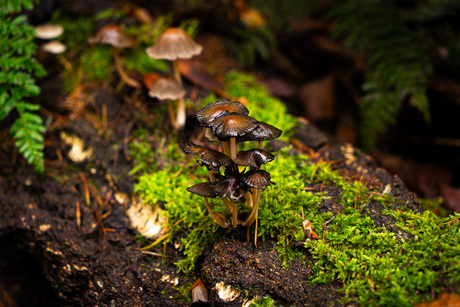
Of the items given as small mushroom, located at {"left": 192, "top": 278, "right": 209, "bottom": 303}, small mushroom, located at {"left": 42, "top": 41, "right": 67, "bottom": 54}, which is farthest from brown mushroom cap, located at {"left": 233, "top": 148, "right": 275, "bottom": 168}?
small mushroom, located at {"left": 42, "top": 41, "right": 67, "bottom": 54}

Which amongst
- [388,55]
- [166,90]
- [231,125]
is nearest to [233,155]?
[231,125]

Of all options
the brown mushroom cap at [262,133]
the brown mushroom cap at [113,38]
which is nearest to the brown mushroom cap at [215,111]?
the brown mushroom cap at [262,133]

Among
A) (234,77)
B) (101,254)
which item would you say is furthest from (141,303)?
(234,77)

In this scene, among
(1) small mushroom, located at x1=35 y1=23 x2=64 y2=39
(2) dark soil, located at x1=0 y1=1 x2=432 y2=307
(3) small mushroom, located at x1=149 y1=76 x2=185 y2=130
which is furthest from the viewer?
(1) small mushroom, located at x1=35 y1=23 x2=64 y2=39

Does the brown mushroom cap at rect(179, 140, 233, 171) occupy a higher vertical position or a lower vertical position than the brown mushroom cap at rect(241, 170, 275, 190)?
higher

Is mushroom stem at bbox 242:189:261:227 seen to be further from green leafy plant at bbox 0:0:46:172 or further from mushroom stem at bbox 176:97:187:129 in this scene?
green leafy plant at bbox 0:0:46:172

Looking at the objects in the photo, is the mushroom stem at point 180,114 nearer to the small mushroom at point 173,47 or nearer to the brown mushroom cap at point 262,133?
the small mushroom at point 173,47

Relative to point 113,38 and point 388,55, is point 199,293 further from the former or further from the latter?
point 388,55
